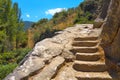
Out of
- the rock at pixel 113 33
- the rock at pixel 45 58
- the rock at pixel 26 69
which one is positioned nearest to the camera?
the rock at pixel 26 69

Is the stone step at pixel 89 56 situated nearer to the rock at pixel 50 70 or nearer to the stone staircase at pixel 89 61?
the stone staircase at pixel 89 61

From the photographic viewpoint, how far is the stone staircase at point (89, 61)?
7.72m

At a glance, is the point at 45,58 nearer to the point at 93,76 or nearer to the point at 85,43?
the point at 93,76

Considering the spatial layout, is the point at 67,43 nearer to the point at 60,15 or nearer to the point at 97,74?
the point at 97,74

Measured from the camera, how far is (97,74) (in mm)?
7812

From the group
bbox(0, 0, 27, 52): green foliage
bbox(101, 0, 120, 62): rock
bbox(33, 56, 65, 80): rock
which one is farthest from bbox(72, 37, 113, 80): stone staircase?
bbox(0, 0, 27, 52): green foliage

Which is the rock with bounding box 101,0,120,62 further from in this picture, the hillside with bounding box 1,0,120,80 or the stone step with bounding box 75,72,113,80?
the stone step with bounding box 75,72,113,80

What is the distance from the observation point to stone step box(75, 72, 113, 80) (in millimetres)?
7559

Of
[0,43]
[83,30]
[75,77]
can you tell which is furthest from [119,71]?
[0,43]

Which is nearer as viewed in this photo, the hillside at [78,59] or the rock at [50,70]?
the rock at [50,70]

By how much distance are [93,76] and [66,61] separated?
1.14 meters

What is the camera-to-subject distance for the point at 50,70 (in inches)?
295

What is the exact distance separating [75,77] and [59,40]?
2.57m

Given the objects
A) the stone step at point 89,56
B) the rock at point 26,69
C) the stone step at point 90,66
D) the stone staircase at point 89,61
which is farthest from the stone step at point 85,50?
the rock at point 26,69
